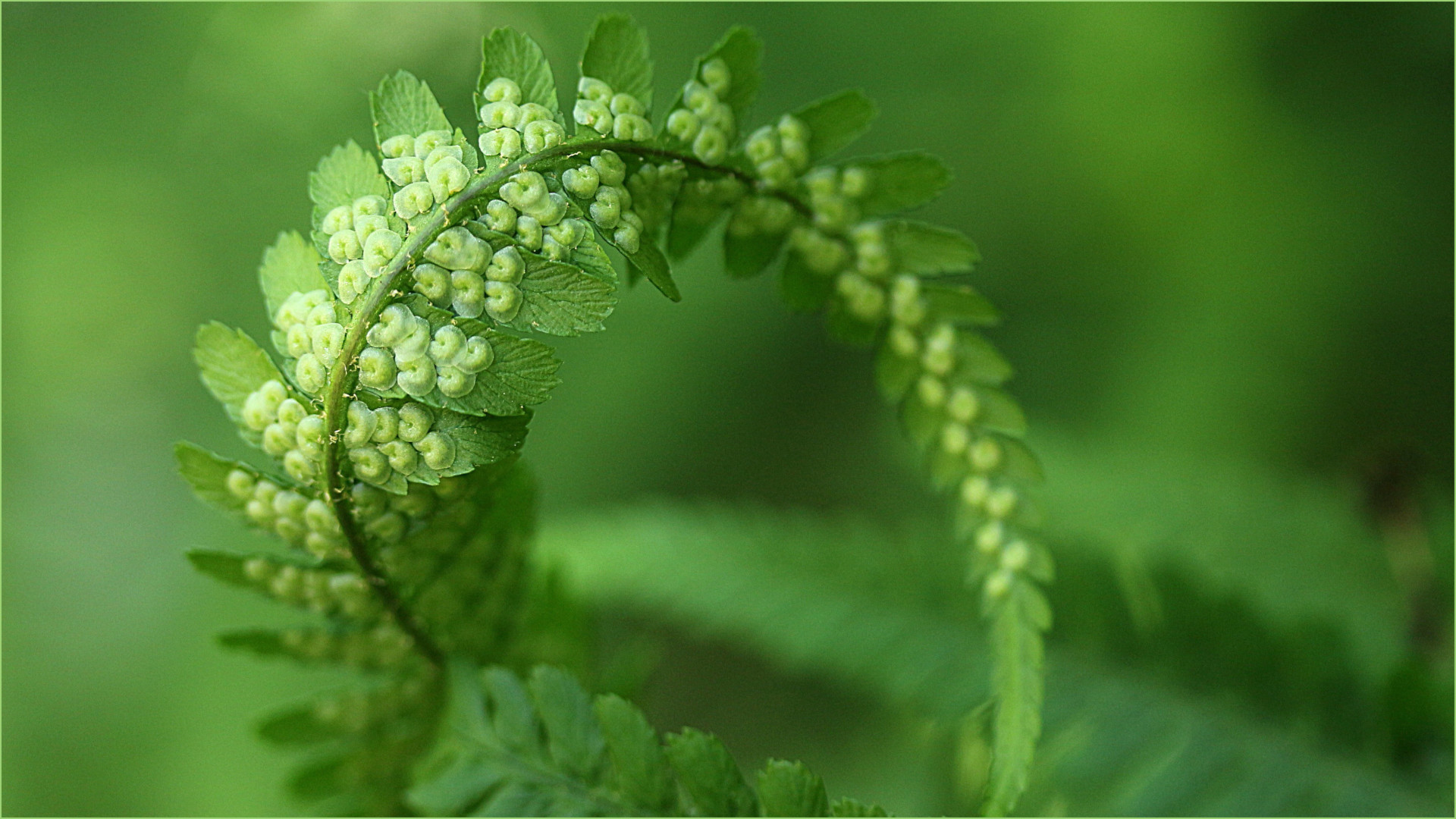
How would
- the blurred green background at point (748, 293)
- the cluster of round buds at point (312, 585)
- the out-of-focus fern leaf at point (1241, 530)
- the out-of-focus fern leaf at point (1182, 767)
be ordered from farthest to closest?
the blurred green background at point (748, 293) < the out-of-focus fern leaf at point (1241, 530) < the out-of-focus fern leaf at point (1182, 767) < the cluster of round buds at point (312, 585)

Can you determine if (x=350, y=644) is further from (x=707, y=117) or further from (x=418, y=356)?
(x=707, y=117)

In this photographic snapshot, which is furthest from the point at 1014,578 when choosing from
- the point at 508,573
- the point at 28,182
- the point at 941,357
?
the point at 28,182

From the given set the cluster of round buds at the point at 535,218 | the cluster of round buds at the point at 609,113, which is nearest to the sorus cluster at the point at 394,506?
the cluster of round buds at the point at 535,218

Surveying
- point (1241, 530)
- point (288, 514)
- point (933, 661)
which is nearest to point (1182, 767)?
point (933, 661)

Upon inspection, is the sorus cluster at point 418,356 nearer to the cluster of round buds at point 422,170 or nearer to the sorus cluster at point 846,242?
the cluster of round buds at point 422,170

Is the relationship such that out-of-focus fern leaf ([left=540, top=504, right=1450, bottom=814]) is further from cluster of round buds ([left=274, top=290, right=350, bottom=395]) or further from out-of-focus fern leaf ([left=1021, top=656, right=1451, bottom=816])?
cluster of round buds ([left=274, top=290, right=350, bottom=395])

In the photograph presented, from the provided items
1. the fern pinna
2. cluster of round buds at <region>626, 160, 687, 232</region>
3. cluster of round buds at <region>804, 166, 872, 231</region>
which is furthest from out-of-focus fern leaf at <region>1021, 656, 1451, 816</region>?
cluster of round buds at <region>626, 160, 687, 232</region>
